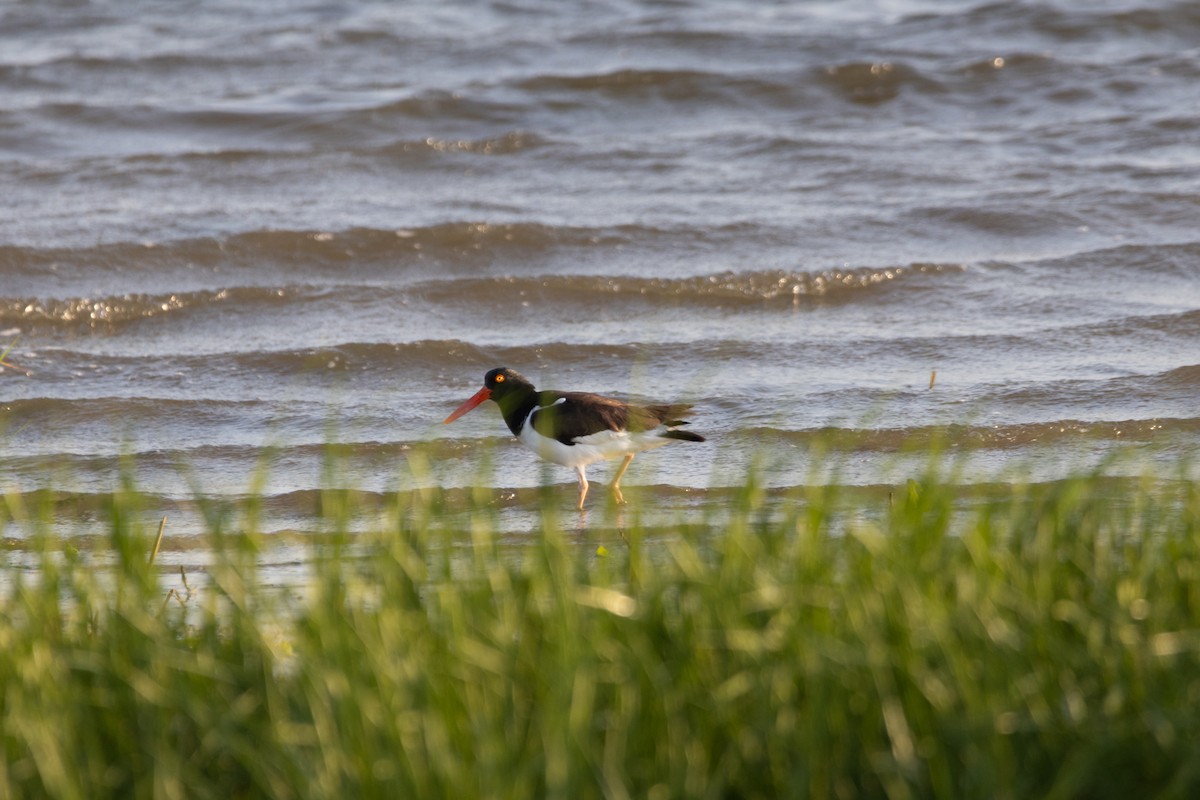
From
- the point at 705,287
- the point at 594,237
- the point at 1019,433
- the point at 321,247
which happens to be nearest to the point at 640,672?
the point at 1019,433

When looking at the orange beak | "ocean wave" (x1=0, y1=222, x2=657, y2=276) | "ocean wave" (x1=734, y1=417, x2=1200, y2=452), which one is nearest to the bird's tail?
"ocean wave" (x1=734, y1=417, x2=1200, y2=452)

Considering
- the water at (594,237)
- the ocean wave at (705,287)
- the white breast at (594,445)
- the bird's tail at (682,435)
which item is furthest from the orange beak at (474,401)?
the ocean wave at (705,287)

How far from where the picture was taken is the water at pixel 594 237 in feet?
26.2

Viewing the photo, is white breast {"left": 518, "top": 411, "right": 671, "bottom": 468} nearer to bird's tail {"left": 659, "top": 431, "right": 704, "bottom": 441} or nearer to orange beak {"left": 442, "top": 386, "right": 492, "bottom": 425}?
bird's tail {"left": 659, "top": 431, "right": 704, "bottom": 441}

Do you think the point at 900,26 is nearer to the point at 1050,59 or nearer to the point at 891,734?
the point at 1050,59

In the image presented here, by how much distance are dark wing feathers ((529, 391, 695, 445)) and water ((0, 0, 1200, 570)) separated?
386 millimetres

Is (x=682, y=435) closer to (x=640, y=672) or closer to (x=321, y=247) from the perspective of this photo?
(x=640, y=672)

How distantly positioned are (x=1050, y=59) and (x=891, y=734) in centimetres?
1416

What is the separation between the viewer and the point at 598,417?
7.09 metres

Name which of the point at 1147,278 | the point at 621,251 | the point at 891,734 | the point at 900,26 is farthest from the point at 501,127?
the point at 891,734

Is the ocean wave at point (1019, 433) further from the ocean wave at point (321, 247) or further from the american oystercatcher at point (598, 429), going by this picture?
the ocean wave at point (321, 247)

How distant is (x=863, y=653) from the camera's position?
3.21 metres

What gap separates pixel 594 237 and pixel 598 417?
472cm

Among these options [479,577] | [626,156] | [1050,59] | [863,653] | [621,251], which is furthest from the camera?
[1050,59]
